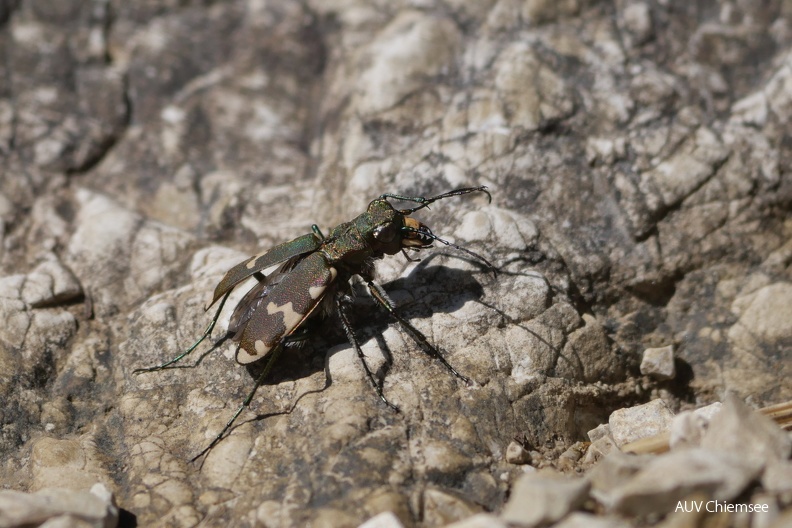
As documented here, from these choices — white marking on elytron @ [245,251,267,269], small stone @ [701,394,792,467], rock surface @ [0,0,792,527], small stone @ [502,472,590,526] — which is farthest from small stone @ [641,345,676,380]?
white marking on elytron @ [245,251,267,269]

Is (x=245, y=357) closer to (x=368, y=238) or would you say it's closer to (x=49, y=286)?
(x=368, y=238)

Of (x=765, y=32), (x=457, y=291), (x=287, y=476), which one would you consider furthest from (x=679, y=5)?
(x=287, y=476)

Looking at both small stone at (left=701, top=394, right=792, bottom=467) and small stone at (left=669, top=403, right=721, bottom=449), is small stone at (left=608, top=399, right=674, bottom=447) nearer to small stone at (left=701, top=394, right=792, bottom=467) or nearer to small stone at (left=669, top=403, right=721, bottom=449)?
small stone at (left=669, top=403, right=721, bottom=449)

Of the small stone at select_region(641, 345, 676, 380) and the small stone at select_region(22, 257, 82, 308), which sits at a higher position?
the small stone at select_region(22, 257, 82, 308)

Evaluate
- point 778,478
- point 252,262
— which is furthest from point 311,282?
point 778,478

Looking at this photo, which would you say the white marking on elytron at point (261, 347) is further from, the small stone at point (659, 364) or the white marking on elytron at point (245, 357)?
the small stone at point (659, 364)

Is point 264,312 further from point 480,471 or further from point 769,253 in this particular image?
point 769,253
